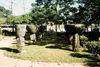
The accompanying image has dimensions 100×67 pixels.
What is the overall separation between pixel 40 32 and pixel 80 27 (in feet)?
28.7

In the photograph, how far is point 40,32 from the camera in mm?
18219

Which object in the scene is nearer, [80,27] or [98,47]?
[98,47]

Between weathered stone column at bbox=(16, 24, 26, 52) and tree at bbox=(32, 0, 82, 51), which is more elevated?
tree at bbox=(32, 0, 82, 51)

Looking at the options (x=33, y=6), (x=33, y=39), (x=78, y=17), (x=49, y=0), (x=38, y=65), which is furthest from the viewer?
(x=33, y=6)

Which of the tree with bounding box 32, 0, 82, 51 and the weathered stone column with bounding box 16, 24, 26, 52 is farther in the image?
the tree with bounding box 32, 0, 82, 51

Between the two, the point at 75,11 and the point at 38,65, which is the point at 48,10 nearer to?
the point at 75,11

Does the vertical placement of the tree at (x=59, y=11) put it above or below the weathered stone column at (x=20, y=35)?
above

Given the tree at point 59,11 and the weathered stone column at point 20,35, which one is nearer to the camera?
the weathered stone column at point 20,35

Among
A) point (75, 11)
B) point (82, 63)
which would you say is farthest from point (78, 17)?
point (82, 63)

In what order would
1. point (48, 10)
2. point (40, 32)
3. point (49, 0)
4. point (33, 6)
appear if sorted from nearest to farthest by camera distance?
point (40, 32), point (48, 10), point (49, 0), point (33, 6)

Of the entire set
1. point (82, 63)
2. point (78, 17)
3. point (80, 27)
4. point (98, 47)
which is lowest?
point (82, 63)

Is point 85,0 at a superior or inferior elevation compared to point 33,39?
superior

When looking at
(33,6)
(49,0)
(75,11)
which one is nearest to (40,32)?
(75,11)

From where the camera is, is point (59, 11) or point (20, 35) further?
point (59, 11)
